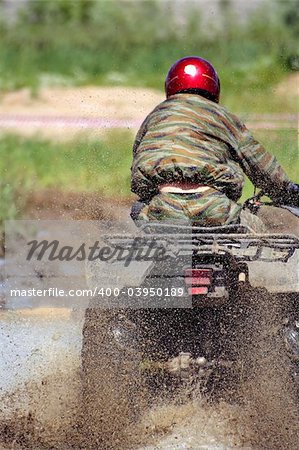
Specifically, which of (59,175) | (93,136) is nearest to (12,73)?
(93,136)

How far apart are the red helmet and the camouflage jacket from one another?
0.30 ft

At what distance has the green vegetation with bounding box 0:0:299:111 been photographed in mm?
20469

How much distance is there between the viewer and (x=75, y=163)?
15.1m

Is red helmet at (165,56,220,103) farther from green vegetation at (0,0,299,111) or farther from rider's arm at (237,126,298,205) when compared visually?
green vegetation at (0,0,299,111)

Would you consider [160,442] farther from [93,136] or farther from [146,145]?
[93,136]

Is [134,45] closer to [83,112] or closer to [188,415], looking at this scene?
[83,112]

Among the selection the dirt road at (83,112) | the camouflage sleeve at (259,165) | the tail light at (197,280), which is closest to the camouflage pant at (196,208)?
the tail light at (197,280)

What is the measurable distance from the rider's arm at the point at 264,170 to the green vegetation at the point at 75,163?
16.8ft

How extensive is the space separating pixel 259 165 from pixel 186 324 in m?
1.07

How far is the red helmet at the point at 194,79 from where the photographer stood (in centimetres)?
595

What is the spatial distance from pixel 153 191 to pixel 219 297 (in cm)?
76

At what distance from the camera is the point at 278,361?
5.92 metres

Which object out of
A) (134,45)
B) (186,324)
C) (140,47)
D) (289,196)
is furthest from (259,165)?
(134,45)

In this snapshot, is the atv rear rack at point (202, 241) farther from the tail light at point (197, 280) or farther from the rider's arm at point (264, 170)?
the rider's arm at point (264, 170)
